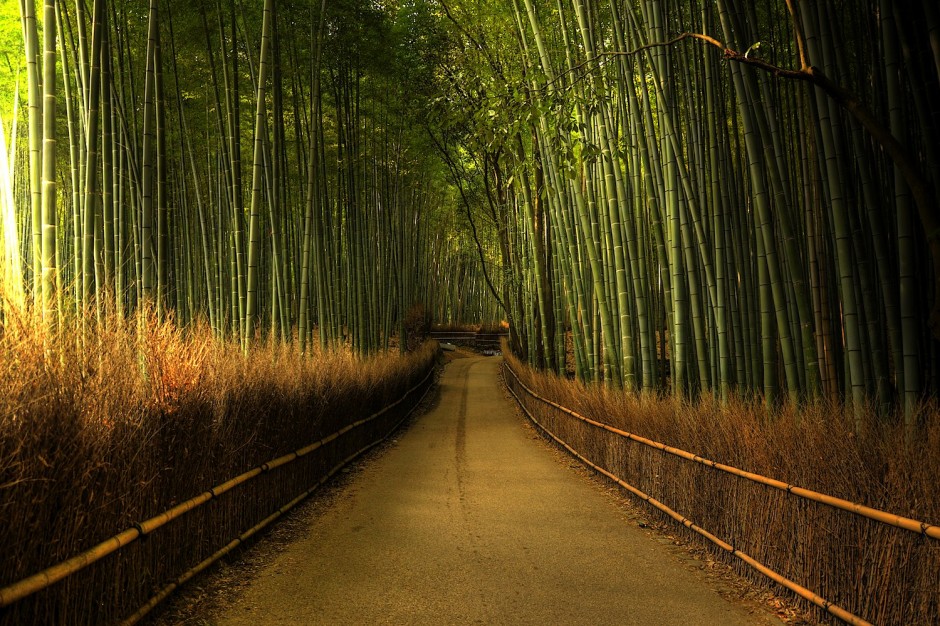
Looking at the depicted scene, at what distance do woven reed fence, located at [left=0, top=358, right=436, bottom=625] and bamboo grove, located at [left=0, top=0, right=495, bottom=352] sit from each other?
79 cm

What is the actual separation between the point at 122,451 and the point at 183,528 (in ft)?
1.87

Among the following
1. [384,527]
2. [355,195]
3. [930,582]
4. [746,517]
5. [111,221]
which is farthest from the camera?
[355,195]

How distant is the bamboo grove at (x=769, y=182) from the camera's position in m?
2.79

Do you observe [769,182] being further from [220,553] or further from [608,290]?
[220,553]

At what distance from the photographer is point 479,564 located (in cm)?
325

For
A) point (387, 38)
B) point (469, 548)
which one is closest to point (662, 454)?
point (469, 548)

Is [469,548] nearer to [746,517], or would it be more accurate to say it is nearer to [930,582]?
[746,517]

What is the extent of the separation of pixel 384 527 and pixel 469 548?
632 mm

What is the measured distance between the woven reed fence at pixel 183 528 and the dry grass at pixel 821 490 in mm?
2154

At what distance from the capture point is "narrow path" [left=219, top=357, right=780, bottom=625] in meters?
2.66

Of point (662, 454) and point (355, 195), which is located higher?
point (355, 195)

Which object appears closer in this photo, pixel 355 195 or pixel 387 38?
pixel 387 38

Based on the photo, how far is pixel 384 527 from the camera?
3939 millimetres

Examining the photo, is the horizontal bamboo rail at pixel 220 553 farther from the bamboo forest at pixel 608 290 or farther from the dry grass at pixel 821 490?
the dry grass at pixel 821 490
